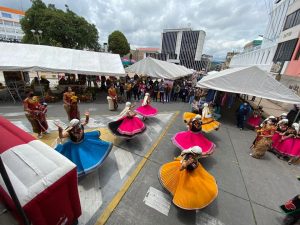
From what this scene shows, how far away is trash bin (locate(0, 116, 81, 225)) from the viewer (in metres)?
2.09

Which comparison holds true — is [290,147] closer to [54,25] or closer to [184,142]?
[184,142]

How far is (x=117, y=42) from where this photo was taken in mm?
46188

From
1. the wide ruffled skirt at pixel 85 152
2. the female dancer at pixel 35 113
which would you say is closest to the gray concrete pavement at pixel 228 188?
the wide ruffled skirt at pixel 85 152

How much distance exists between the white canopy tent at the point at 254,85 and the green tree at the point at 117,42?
138 ft

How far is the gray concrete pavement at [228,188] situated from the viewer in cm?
384

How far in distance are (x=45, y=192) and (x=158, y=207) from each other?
9.11 ft

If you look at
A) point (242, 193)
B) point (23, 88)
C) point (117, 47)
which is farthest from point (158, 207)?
point (117, 47)

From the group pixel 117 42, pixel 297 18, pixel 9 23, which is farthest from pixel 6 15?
pixel 297 18

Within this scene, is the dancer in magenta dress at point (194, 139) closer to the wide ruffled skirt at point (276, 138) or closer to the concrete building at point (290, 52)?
the wide ruffled skirt at point (276, 138)

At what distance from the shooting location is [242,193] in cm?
478

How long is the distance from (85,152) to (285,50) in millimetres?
28884

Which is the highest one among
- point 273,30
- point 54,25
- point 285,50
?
point 273,30

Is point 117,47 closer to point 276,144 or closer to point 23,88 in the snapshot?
point 23,88

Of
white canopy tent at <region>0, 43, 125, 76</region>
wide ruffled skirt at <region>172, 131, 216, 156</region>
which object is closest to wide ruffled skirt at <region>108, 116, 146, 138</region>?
wide ruffled skirt at <region>172, 131, 216, 156</region>
